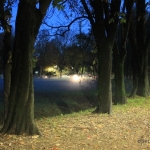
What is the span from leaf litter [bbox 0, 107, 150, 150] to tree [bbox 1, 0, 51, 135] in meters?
0.41

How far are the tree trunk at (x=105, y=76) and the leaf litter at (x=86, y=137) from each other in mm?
1806

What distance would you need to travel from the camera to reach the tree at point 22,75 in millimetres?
7770

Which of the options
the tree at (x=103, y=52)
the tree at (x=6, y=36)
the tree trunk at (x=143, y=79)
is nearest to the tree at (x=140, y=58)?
the tree trunk at (x=143, y=79)

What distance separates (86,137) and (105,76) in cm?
502

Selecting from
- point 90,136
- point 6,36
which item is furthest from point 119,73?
point 90,136

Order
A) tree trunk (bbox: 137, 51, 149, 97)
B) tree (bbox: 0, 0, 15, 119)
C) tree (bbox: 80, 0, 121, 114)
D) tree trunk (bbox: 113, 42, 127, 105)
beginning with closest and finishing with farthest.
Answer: tree (bbox: 0, 0, 15, 119), tree (bbox: 80, 0, 121, 114), tree trunk (bbox: 113, 42, 127, 105), tree trunk (bbox: 137, 51, 149, 97)

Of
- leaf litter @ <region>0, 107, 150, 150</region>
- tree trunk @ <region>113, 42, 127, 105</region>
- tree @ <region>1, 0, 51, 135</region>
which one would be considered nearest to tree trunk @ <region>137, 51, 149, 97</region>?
tree trunk @ <region>113, 42, 127, 105</region>

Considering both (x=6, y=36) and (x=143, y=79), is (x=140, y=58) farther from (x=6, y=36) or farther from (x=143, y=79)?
(x=6, y=36)

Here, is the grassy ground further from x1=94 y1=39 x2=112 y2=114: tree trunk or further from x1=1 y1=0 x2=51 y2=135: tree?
x1=94 y1=39 x2=112 y2=114: tree trunk

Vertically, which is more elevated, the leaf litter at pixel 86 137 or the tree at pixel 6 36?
the tree at pixel 6 36

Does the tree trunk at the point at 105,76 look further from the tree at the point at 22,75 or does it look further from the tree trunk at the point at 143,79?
the tree trunk at the point at 143,79

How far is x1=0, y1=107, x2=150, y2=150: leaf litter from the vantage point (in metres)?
7.13

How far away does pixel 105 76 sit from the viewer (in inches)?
500

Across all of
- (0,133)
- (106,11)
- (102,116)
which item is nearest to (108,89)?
(102,116)
